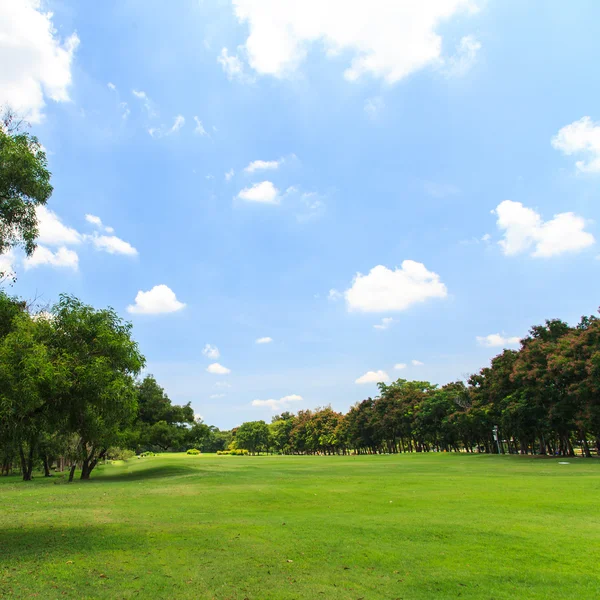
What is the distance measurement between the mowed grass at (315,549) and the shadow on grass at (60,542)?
34mm

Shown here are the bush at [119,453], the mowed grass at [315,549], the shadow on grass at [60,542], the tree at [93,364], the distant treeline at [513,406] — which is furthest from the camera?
the bush at [119,453]

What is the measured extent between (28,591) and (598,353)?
129 ft

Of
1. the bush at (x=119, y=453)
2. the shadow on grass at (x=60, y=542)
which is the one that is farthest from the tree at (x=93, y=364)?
the bush at (x=119, y=453)

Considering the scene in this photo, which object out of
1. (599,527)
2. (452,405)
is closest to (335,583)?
(599,527)

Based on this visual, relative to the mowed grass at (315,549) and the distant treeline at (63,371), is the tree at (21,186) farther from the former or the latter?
the mowed grass at (315,549)

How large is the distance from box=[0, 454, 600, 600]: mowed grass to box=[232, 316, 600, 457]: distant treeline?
79.4ft

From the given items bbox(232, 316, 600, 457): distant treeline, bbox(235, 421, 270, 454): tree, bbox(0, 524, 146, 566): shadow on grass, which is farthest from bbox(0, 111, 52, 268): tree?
bbox(235, 421, 270, 454): tree

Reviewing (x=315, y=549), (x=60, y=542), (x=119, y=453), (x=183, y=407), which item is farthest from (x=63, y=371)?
(x=119, y=453)

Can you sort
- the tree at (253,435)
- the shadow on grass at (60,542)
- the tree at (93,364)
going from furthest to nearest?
the tree at (253,435), the tree at (93,364), the shadow on grass at (60,542)

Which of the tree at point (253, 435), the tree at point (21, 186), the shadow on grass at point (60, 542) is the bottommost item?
the tree at point (253, 435)

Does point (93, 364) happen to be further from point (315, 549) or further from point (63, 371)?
point (315, 549)

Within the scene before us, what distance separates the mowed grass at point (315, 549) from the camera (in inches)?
307

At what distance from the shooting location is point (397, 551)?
32.6 ft

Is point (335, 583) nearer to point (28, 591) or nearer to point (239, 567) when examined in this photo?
point (239, 567)
